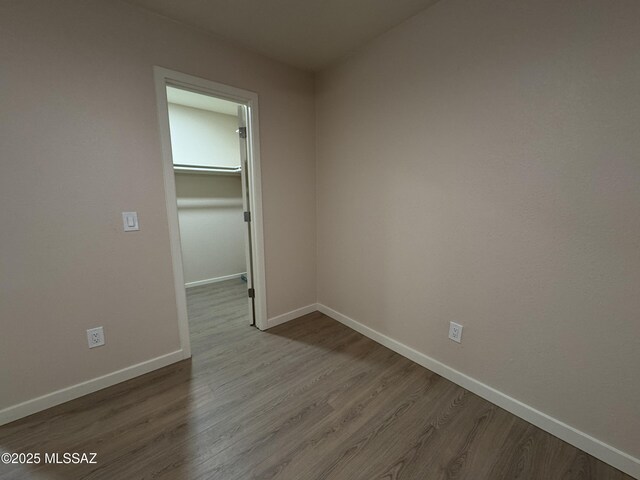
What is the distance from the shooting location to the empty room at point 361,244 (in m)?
1.17

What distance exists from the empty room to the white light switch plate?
0.04ft

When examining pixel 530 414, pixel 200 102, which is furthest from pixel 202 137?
pixel 530 414

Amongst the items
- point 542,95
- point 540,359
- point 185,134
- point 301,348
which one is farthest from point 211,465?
point 185,134

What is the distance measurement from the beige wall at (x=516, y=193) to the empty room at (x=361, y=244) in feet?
0.03

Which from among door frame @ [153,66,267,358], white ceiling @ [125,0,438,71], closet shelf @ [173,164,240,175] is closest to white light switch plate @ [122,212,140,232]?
door frame @ [153,66,267,358]

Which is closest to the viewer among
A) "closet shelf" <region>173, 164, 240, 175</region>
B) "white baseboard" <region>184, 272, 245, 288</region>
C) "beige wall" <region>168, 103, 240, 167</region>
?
"closet shelf" <region>173, 164, 240, 175</region>

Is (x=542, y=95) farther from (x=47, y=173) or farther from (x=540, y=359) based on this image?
(x=47, y=173)

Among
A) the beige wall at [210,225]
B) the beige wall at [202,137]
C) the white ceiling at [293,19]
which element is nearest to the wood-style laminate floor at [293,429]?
the beige wall at [210,225]

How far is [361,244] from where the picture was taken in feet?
7.40

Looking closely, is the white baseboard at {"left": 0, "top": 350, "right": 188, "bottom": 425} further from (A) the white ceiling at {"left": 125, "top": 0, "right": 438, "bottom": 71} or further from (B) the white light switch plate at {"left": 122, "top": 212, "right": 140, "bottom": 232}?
(A) the white ceiling at {"left": 125, "top": 0, "right": 438, "bottom": 71}

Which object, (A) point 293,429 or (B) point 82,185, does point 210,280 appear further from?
(A) point 293,429

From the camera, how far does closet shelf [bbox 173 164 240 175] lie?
3.12 meters

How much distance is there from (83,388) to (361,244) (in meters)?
2.15

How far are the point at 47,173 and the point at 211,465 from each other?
1.73 meters
